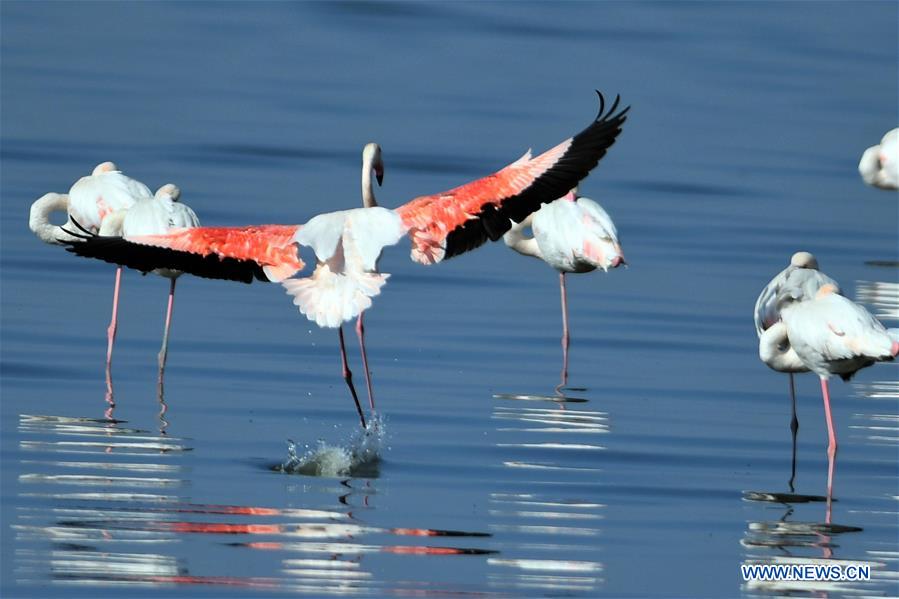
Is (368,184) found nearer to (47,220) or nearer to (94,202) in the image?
(94,202)

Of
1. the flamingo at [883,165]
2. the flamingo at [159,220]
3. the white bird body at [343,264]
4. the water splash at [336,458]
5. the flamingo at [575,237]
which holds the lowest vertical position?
the water splash at [336,458]

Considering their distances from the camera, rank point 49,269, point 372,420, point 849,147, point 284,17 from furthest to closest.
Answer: point 284,17, point 849,147, point 49,269, point 372,420

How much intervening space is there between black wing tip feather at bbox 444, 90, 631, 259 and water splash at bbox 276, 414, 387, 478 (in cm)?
100

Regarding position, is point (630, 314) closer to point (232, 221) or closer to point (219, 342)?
point (219, 342)

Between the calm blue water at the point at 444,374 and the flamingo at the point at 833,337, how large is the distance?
448mm

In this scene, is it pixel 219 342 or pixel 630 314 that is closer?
pixel 219 342

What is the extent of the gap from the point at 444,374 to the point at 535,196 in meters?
1.80

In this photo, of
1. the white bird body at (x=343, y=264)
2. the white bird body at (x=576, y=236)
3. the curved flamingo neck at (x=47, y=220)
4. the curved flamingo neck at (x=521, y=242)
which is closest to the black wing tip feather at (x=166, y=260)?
the white bird body at (x=343, y=264)

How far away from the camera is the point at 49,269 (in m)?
13.0

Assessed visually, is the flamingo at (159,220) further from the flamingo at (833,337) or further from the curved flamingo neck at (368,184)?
the flamingo at (833,337)

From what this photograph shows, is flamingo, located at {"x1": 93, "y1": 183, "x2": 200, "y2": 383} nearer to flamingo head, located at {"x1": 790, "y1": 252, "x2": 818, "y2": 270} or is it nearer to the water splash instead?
the water splash

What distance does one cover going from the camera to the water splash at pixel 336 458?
7949 millimetres

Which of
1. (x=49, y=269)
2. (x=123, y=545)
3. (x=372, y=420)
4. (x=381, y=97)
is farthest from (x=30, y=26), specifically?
(x=123, y=545)

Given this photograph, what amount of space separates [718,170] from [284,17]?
13446 millimetres
